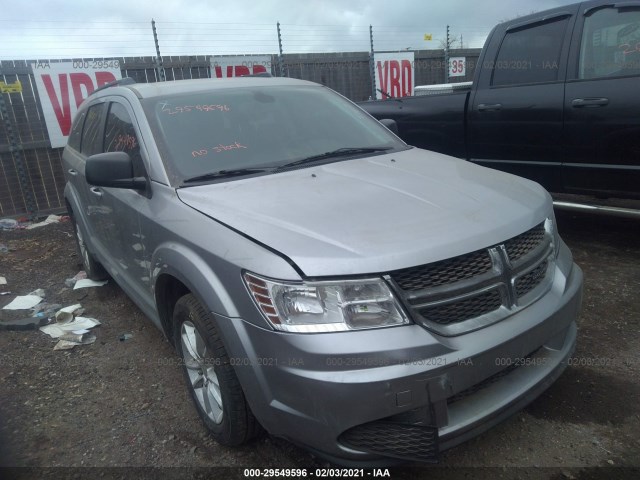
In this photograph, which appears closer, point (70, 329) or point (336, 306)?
point (336, 306)

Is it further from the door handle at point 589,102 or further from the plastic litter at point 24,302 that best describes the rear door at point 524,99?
the plastic litter at point 24,302

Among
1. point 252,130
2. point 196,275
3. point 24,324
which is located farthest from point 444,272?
point 24,324

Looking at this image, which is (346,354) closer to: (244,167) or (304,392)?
(304,392)

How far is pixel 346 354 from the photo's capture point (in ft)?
5.98

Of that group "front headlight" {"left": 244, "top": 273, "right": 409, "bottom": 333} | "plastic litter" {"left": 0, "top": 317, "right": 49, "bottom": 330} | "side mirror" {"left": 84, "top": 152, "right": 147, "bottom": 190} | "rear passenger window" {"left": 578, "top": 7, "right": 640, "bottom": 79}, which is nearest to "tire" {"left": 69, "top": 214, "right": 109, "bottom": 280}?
"plastic litter" {"left": 0, "top": 317, "right": 49, "bottom": 330}

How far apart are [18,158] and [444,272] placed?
8.03 meters

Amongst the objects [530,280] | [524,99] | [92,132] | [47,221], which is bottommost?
[47,221]

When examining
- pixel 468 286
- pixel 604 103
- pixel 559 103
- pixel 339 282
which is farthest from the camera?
pixel 559 103

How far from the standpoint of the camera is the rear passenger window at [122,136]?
3023mm

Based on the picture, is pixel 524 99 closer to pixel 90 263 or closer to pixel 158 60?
pixel 90 263

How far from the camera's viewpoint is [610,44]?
4.12m

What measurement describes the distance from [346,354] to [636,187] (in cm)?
332

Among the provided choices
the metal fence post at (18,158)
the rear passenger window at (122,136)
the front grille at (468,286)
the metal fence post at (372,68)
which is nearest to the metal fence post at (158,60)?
the metal fence post at (18,158)

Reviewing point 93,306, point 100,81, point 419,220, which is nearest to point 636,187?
point 419,220
